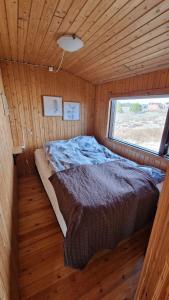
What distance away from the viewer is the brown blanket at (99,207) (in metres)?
1.21

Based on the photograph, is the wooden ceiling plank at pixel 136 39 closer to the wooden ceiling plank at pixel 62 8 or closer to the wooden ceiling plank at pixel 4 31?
the wooden ceiling plank at pixel 62 8

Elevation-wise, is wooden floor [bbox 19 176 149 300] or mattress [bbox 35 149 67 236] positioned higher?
mattress [bbox 35 149 67 236]

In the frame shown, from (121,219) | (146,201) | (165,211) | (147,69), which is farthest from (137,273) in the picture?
(147,69)

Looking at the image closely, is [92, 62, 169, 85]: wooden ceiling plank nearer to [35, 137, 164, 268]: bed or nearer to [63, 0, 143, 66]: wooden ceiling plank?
[63, 0, 143, 66]: wooden ceiling plank

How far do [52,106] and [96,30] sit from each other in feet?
5.64

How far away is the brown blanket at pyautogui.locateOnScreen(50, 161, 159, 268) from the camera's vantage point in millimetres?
1208

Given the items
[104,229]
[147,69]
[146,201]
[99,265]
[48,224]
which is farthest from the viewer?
[147,69]

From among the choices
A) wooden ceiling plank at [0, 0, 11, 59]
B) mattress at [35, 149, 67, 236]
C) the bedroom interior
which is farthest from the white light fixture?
mattress at [35, 149, 67, 236]

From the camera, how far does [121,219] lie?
1343mm

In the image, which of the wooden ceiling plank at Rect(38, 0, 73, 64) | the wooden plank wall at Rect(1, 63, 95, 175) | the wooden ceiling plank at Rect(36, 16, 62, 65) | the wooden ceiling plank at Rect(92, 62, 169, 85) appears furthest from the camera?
the wooden plank wall at Rect(1, 63, 95, 175)

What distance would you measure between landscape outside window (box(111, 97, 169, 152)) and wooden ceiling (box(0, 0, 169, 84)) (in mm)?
501

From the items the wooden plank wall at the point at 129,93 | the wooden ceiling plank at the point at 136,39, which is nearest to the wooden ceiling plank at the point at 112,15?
the wooden ceiling plank at the point at 136,39

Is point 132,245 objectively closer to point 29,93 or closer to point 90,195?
point 90,195

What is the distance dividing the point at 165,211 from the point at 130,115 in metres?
2.28
